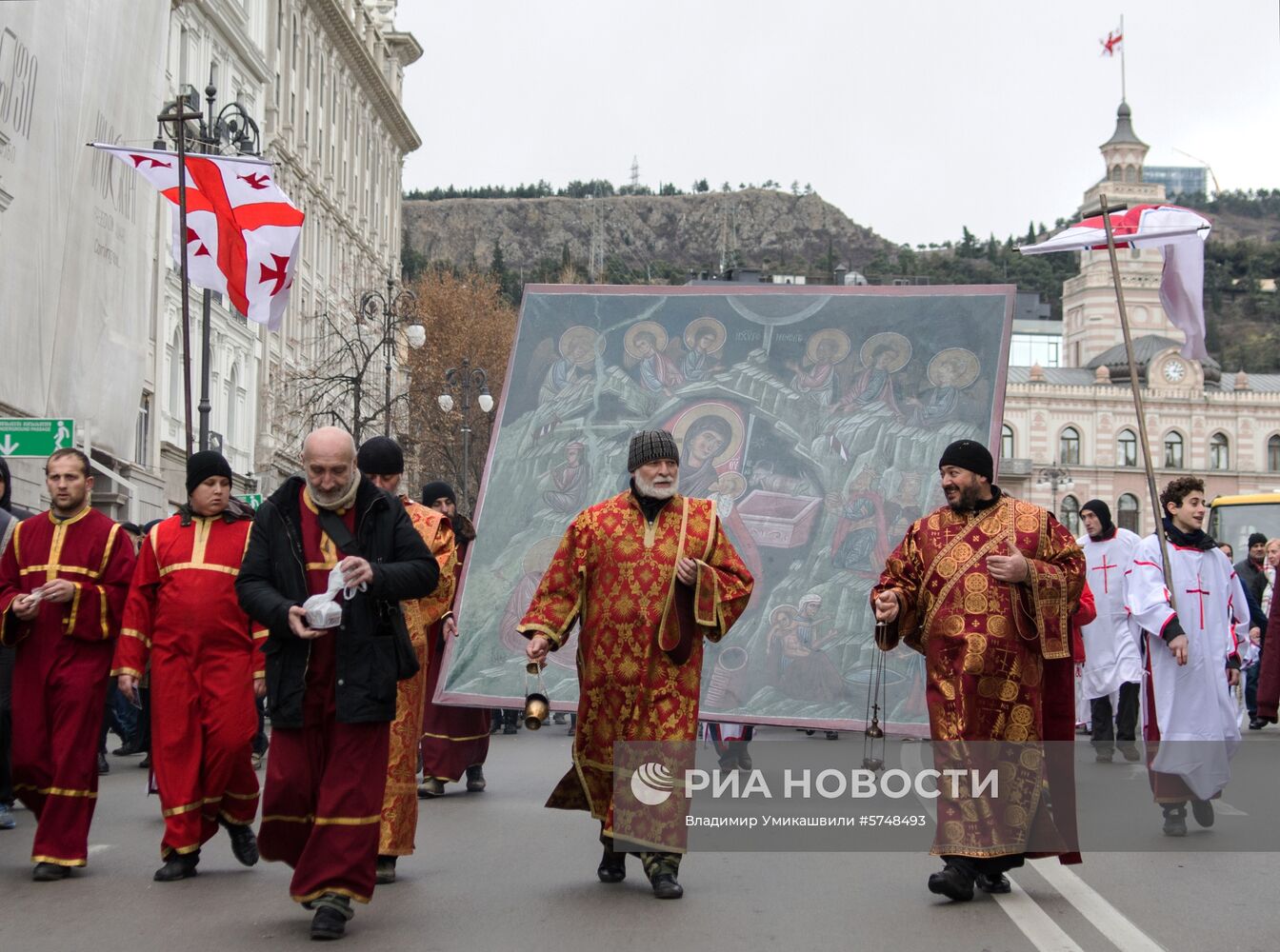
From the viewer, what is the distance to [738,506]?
41.1 ft

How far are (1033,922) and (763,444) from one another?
18.7ft

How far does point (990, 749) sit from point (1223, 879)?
1.51 m

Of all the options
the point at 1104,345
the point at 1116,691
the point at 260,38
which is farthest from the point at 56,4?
the point at 1104,345

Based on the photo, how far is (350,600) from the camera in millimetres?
7297

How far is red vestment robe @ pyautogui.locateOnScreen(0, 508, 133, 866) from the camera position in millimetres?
8609

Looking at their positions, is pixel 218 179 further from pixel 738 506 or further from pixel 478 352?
pixel 478 352

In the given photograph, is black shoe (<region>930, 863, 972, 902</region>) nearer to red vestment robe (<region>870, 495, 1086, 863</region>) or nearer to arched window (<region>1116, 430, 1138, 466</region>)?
red vestment robe (<region>870, 495, 1086, 863</region>)

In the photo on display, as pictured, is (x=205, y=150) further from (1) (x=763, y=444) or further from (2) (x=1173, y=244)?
(2) (x=1173, y=244)

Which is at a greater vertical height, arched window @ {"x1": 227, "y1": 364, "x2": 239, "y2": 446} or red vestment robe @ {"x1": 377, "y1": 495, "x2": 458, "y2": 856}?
arched window @ {"x1": 227, "y1": 364, "x2": 239, "y2": 446}

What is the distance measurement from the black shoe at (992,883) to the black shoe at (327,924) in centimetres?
282

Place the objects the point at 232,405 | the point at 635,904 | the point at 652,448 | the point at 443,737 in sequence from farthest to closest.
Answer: the point at 232,405 < the point at 443,737 < the point at 652,448 < the point at 635,904

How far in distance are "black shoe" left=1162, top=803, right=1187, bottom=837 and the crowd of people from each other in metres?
1.38

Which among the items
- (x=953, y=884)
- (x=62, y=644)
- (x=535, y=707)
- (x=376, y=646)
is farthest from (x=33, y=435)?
Result: (x=953, y=884)

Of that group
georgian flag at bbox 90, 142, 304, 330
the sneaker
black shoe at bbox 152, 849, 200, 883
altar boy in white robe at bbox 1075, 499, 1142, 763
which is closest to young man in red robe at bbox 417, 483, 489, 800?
black shoe at bbox 152, 849, 200, 883
